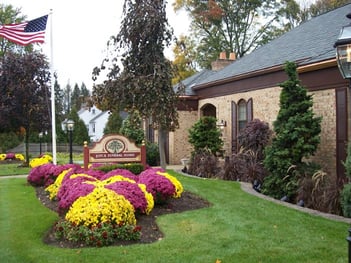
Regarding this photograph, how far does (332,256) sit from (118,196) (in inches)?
133

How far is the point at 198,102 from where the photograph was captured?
2081 centimetres

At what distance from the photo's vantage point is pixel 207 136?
1647cm

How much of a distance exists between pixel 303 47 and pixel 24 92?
1391 centimetres

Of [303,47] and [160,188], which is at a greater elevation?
[303,47]

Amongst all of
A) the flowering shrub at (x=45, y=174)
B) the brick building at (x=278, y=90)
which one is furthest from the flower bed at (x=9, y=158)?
the flowering shrub at (x=45, y=174)

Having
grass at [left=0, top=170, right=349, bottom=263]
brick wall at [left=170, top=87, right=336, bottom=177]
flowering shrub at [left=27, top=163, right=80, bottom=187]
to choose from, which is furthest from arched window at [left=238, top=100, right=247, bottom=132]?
grass at [left=0, top=170, right=349, bottom=263]

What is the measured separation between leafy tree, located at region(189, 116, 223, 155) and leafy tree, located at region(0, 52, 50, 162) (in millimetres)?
9278

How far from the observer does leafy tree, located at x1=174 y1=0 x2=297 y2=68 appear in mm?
36844

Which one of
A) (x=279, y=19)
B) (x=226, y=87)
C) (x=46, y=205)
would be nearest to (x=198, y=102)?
(x=226, y=87)

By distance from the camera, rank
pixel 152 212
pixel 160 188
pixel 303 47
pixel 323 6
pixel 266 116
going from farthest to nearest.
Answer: pixel 323 6 → pixel 266 116 → pixel 303 47 → pixel 160 188 → pixel 152 212

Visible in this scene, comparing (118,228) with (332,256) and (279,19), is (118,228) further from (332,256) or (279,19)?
(279,19)

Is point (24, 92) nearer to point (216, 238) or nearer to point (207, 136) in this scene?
point (207, 136)

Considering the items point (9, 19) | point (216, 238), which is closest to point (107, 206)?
point (216, 238)

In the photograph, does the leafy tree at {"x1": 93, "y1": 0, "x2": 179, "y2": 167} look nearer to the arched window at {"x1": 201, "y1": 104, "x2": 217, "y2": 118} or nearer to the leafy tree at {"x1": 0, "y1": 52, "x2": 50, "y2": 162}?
the arched window at {"x1": 201, "y1": 104, "x2": 217, "y2": 118}
